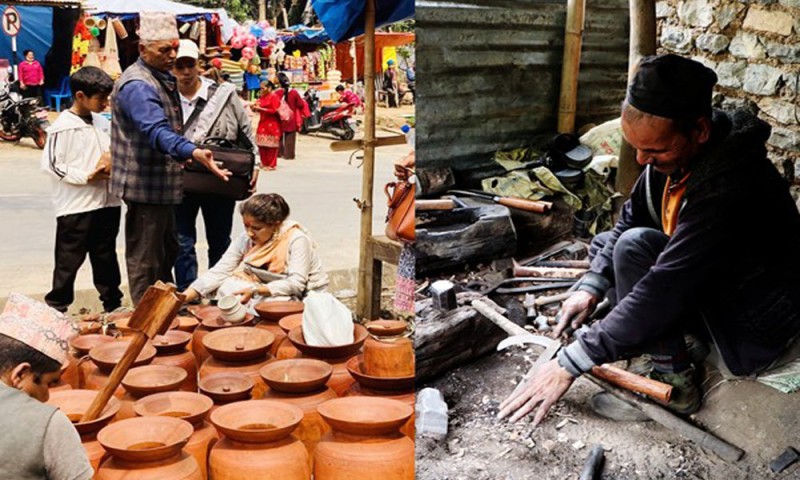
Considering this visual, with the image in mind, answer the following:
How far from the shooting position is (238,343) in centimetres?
199

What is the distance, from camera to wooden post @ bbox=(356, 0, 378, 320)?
6.05ft

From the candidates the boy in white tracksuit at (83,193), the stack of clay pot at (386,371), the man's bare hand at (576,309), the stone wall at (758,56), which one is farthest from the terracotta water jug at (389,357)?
the stone wall at (758,56)

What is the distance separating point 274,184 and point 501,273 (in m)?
0.79

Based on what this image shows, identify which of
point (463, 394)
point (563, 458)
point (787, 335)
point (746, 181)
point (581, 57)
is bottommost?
point (563, 458)

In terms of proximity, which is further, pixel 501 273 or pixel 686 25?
pixel 501 273

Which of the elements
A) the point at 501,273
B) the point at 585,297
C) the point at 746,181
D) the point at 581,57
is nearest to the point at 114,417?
the point at 501,273

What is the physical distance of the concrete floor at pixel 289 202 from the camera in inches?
75.2

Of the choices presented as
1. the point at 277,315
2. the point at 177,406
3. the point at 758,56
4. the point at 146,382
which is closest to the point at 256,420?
the point at 177,406

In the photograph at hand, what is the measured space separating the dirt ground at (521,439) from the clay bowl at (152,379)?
0.55m

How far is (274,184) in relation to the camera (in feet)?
7.36

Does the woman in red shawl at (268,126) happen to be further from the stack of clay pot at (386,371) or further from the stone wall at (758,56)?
→ the stone wall at (758,56)

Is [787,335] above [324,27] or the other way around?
the other way around

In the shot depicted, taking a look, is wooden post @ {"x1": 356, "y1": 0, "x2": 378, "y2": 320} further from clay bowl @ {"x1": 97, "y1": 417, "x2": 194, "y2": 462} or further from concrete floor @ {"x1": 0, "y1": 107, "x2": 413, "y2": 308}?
clay bowl @ {"x1": 97, "y1": 417, "x2": 194, "y2": 462}

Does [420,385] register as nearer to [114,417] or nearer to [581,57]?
[114,417]
